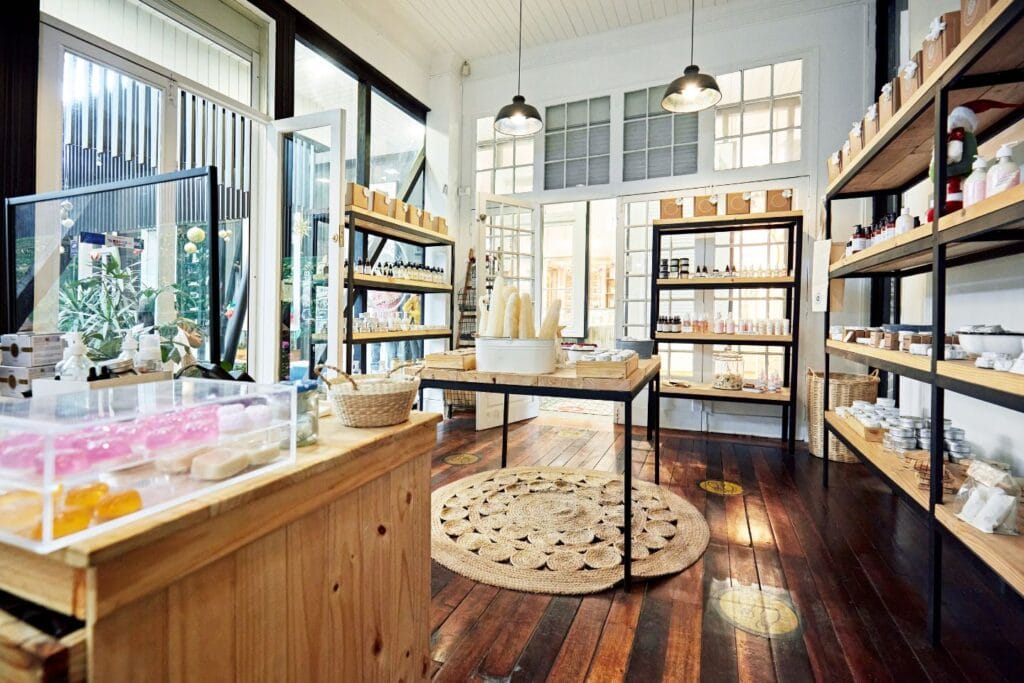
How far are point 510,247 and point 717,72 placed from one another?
237 cm

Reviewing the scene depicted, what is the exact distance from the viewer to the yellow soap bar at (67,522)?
0.56 meters

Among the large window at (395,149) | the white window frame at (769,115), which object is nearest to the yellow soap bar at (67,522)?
the large window at (395,149)

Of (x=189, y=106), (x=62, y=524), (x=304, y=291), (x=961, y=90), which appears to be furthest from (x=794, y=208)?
(x=62, y=524)

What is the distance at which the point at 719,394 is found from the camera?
4055 mm

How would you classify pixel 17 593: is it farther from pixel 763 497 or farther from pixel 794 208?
pixel 794 208

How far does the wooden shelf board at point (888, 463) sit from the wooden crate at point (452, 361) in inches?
66.1

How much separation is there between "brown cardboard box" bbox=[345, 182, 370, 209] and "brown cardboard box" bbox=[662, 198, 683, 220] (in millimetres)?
2396

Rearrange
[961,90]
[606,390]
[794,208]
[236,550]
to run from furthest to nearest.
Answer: [794,208] → [606,390] → [961,90] → [236,550]

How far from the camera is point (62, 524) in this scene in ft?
1.84

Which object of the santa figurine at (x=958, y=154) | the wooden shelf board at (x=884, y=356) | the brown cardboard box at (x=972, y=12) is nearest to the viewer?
the brown cardboard box at (x=972, y=12)

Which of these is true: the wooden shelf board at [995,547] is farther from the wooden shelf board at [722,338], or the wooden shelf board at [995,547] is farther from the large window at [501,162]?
the large window at [501,162]

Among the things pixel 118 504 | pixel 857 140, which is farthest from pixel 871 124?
pixel 118 504

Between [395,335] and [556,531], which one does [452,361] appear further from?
[395,335]

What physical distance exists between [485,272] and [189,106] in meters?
2.70
